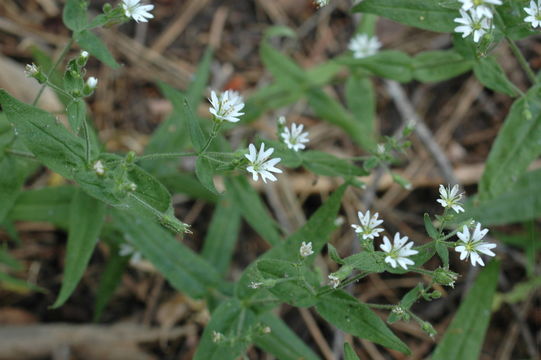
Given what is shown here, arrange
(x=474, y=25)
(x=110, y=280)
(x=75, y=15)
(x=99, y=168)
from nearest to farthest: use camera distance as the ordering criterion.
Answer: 1. (x=99, y=168)
2. (x=474, y=25)
3. (x=75, y=15)
4. (x=110, y=280)

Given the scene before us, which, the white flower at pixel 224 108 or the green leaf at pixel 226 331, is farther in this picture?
the green leaf at pixel 226 331

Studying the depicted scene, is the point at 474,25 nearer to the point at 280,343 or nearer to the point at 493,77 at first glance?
the point at 493,77

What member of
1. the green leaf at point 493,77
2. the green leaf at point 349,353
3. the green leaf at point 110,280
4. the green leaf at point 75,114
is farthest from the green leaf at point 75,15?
the green leaf at point 493,77

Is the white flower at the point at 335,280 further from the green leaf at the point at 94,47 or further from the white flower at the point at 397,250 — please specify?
the green leaf at the point at 94,47

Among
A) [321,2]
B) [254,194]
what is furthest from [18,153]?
[321,2]

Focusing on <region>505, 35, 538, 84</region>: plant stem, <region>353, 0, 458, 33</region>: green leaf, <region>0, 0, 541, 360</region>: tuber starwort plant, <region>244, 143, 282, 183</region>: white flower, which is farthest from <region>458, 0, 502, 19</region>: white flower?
<region>244, 143, 282, 183</region>: white flower

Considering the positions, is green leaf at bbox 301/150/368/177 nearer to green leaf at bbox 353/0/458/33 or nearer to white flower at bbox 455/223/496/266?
white flower at bbox 455/223/496/266
